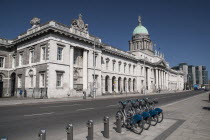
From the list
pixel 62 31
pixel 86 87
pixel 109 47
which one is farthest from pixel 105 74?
pixel 62 31

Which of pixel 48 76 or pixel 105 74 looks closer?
pixel 48 76

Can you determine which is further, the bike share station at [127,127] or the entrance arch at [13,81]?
the entrance arch at [13,81]

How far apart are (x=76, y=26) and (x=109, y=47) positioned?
14558mm

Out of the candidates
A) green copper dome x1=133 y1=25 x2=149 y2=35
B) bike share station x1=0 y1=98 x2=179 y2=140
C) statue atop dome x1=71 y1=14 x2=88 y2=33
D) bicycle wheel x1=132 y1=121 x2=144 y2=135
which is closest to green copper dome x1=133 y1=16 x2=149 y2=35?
green copper dome x1=133 y1=25 x2=149 y2=35

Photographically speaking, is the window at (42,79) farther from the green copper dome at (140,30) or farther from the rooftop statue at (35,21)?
the green copper dome at (140,30)

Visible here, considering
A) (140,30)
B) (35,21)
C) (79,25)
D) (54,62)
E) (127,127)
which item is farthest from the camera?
(140,30)

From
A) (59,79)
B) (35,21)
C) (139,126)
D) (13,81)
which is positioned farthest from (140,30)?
(139,126)

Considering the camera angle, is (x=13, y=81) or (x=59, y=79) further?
(x=13, y=81)

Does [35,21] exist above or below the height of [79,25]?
above

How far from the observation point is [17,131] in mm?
6246

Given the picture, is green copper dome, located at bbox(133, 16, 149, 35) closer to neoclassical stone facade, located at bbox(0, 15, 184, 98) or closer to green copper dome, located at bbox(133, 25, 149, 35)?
green copper dome, located at bbox(133, 25, 149, 35)

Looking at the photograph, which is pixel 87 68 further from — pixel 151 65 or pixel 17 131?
pixel 151 65

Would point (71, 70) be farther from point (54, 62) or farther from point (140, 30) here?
point (140, 30)

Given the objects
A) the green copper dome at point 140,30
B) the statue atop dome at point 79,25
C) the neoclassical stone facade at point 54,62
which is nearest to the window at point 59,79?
the neoclassical stone facade at point 54,62
